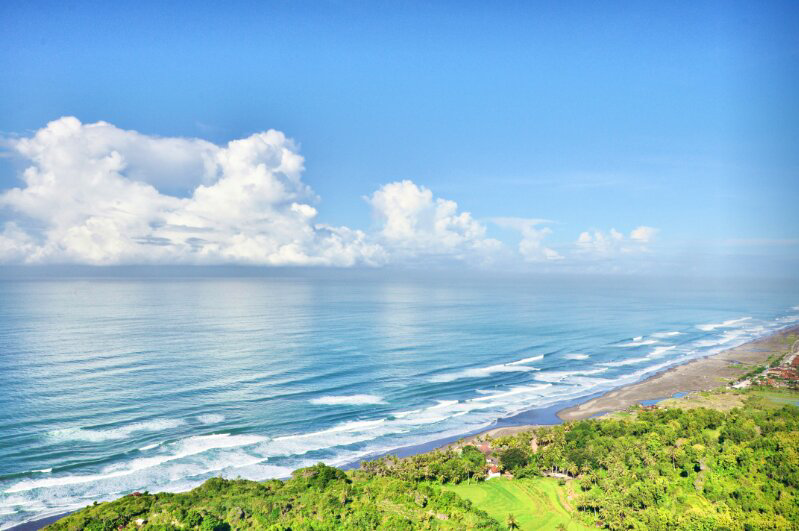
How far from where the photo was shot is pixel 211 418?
58.9m

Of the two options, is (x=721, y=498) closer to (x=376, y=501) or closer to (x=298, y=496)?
(x=376, y=501)

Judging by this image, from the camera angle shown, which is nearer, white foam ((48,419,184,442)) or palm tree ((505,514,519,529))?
palm tree ((505,514,519,529))

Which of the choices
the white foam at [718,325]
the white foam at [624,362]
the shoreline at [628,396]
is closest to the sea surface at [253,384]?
the white foam at [624,362]

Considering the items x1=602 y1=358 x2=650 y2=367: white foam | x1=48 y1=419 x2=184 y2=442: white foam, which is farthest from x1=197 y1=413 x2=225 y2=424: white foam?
x1=602 y1=358 x2=650 y2=367: white foam

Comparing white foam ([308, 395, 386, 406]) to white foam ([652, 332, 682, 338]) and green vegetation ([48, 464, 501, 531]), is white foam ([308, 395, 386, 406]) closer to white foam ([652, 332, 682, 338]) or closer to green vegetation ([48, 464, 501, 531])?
green vegetation ([48, 464, 501, 531])

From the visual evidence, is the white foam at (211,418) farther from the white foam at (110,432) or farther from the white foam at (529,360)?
the white foam at (529,360)

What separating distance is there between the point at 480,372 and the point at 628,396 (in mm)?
24304

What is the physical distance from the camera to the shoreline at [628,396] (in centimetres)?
5462

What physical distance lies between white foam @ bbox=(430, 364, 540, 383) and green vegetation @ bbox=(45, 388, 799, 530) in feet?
88.9

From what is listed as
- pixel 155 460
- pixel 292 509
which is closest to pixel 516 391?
pixel 292 509

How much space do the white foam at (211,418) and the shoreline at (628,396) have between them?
18.9 m

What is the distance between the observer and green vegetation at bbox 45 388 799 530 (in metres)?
35.2

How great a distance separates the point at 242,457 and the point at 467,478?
23.3m

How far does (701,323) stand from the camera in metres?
161
